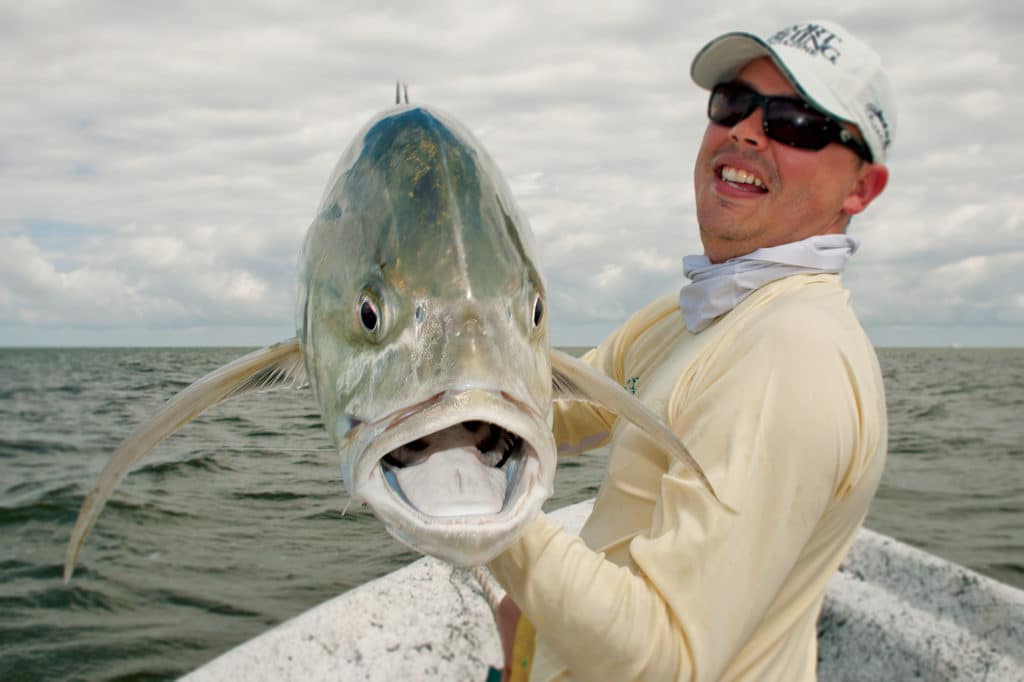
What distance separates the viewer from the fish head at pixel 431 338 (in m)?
1.06

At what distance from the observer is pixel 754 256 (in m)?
2.06

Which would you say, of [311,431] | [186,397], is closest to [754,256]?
[186,397]

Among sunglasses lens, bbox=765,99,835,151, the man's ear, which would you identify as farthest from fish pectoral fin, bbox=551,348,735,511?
the man's ear

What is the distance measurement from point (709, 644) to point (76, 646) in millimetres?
5648

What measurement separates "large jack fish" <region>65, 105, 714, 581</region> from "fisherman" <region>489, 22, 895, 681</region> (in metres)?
0.29

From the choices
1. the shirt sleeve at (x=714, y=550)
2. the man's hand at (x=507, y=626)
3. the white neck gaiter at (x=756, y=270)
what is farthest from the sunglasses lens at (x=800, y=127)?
the man's hand at (x=507, y=626)

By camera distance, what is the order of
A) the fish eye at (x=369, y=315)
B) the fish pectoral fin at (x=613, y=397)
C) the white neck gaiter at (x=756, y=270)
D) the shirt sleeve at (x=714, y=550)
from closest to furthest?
the fish eye at (x=369, y=315) < the fish pectoral fin at (x=613, y=397) < the shirt sleeve at (x=714, y=550) < the white neck gaiter at (x=756, y=270)

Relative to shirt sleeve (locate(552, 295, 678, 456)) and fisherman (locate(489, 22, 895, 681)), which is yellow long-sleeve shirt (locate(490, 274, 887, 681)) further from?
shirt sleeve (locate(552, 295, 678, 456))

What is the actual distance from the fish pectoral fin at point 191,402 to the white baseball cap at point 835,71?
146 centimetres

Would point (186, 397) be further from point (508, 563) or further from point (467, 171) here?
point (508, 563)

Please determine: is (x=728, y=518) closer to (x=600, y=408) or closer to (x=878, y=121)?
(x=600, y=408)

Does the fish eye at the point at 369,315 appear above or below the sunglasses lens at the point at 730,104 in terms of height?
below

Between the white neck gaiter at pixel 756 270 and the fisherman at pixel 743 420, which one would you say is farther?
the white neck gaiter at pixel 756 270

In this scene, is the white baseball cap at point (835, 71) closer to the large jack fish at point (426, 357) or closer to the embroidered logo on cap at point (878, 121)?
the embroidered logo on cap at point (878, 121)
